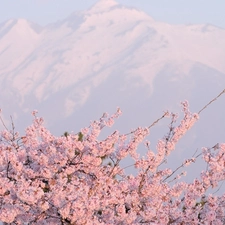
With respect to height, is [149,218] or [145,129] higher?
[145,129]

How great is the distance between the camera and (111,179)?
804 cm

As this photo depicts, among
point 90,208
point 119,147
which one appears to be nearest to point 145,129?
point 119,147

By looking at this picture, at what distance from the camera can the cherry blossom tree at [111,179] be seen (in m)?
7.56

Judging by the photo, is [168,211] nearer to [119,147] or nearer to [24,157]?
[119,147]

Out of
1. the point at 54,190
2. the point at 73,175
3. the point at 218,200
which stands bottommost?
the point at 218,200

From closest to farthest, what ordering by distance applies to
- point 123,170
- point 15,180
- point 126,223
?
point 126,223
point 15,180
point 123,170

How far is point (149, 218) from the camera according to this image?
25.8 ft

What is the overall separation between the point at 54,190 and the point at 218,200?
2.57m

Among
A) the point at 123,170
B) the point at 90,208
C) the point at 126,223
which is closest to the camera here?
the point at 90,208

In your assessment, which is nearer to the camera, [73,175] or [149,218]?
[149,218]

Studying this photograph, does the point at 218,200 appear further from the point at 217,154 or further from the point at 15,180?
the point at 15,180

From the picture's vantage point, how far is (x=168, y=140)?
8.73m

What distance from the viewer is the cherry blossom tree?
7.56m

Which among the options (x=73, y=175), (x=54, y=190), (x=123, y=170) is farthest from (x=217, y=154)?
(x=54, y=190)
